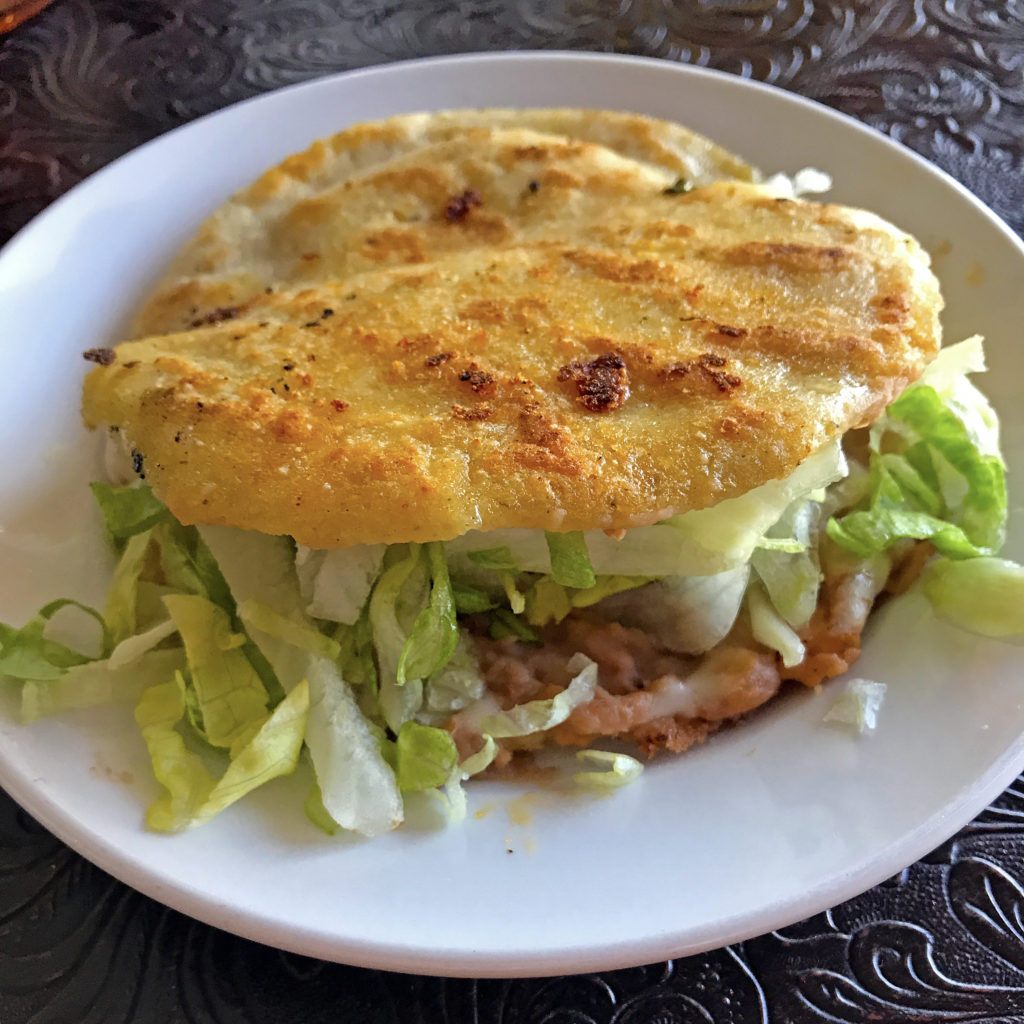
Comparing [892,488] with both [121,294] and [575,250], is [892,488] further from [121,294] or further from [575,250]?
[121,294]

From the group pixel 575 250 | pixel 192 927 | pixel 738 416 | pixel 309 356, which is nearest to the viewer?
pixel 738 416

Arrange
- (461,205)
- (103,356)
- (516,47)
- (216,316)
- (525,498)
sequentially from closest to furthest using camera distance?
(525,498) → (103,356) → (216,316) → (461,205) → (516,47)

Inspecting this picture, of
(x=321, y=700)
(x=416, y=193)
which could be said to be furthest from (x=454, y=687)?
(x=416, y=193)

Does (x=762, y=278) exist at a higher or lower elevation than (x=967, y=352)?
higher

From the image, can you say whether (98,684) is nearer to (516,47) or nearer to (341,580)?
(341,580)

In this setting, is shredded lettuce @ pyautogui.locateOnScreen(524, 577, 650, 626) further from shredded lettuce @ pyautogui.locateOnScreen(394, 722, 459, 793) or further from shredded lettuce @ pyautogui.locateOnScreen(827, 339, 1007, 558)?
shredded lettuce @ pyautogui.locateOnScreen(827, 339, 1007, 558)

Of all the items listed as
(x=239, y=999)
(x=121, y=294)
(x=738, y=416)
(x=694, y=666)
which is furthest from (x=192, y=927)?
(x=121, y=294)
